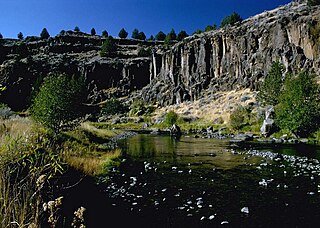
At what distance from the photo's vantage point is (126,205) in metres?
14.0

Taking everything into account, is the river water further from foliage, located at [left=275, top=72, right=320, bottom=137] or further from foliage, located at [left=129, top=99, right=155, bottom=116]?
foliage, located at [left=129, top=99, right=155, bottom=116]

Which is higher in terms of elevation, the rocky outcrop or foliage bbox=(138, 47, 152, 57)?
foliage bbox=(138, 47, 152, 57)

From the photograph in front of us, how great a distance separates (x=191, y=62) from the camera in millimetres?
142000

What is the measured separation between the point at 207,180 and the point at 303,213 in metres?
7.03

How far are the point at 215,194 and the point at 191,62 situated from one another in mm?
129842

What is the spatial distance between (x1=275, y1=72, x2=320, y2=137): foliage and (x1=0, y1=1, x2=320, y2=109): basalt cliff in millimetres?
40910

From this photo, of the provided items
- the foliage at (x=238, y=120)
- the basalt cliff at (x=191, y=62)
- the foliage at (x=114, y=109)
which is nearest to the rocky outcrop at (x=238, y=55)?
the basalt cliff at (x=191, y=62)

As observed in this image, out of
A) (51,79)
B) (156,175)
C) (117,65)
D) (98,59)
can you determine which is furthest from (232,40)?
(156,175)

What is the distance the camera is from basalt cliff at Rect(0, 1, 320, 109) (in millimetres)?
98188

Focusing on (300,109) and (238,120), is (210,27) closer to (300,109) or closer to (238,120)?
(238,120)

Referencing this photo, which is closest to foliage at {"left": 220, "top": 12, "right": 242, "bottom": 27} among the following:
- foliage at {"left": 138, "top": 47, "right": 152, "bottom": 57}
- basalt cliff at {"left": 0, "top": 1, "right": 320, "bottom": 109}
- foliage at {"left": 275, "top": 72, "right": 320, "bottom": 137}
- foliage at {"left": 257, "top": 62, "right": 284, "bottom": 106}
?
basalt cliff at {"left": 0, "top": 1, "right": 320, "bottom": 109}

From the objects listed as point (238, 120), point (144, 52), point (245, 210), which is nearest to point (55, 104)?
point (245, 210)

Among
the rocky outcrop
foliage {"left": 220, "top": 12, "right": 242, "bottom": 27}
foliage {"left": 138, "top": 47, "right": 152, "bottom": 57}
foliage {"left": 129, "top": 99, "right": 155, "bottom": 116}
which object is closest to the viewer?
the rocky outcrop

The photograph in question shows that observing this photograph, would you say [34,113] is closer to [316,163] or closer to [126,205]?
[126,205]
